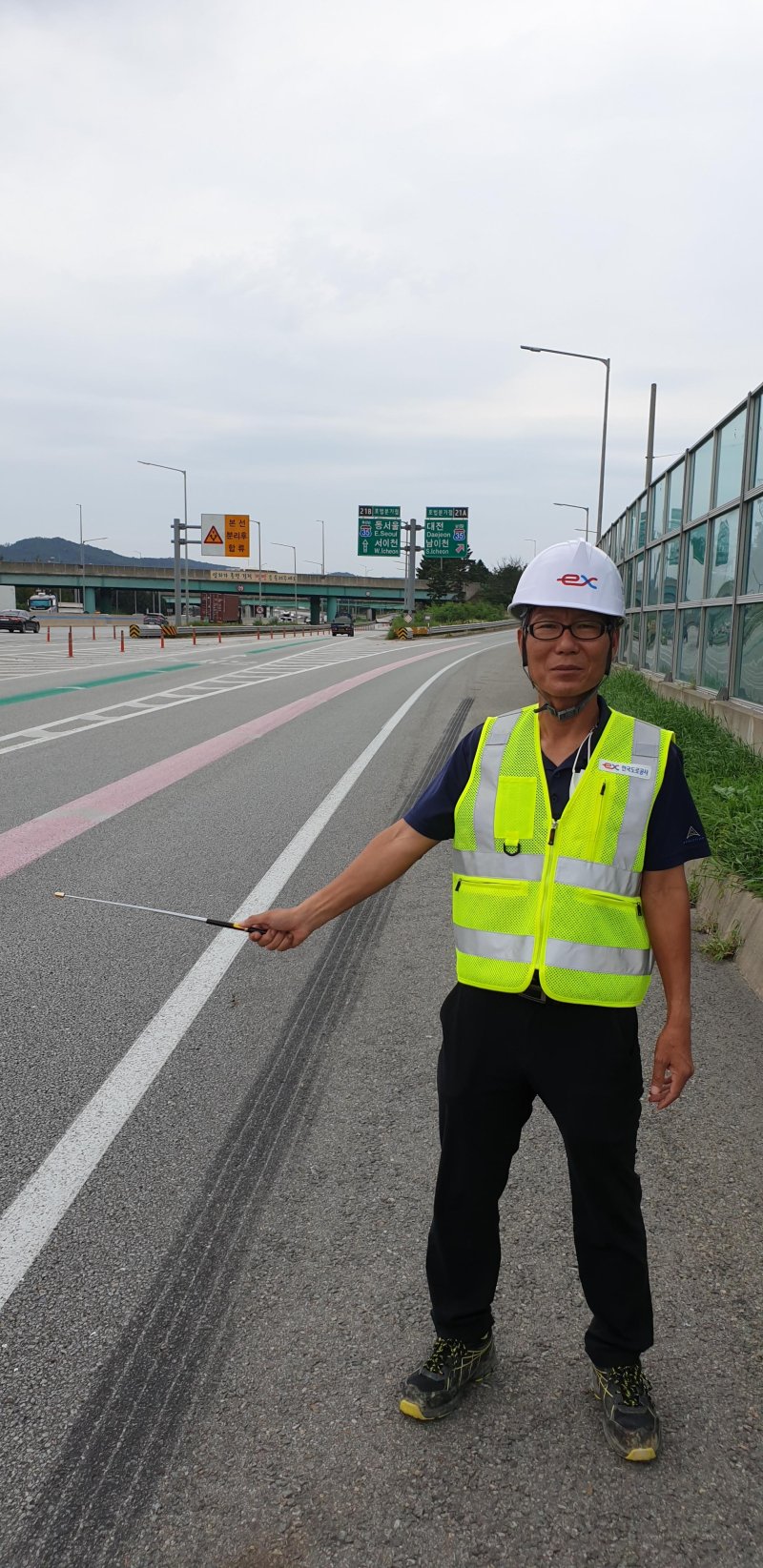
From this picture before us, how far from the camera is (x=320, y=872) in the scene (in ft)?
24.8

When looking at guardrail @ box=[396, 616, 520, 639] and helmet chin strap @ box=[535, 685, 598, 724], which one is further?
guardrail @ box=[396, 616, 520, 639]

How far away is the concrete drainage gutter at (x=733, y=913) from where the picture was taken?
582 cm

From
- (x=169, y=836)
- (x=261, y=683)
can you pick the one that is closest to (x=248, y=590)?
(x=261, y=683)

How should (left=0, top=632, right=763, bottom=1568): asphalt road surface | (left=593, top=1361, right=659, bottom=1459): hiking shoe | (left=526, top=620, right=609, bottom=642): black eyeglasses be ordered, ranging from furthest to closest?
(left=526, top=620, right=609, bottom=642): black eyeglasses, (left=593, top=1361, right=659, bottom=1459): hiking shoe, (left=0, top=632, right=763, bottom=1568): asphalt road surface

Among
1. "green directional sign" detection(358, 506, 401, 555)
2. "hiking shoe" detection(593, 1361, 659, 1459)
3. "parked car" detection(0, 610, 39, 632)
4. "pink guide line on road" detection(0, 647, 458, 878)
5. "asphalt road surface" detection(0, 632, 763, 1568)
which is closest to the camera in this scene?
"asphalt road surface" detection(0, 632, 763, 1568)

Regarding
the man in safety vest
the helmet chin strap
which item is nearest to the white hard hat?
the man in safety vest

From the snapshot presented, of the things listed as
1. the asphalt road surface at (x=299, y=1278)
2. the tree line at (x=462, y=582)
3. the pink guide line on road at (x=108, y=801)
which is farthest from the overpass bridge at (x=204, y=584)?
the asphalt road surface at (x=299, y=1278)

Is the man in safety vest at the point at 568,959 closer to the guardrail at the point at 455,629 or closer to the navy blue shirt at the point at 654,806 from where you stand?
the navy blue shirt at the point at 654,806

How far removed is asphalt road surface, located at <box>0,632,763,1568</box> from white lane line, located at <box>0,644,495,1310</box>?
0.6 inches

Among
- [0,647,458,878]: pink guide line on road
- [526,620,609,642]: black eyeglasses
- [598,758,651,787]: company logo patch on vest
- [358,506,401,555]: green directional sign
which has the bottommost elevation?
[0,647,458,878]: pink guide line on road

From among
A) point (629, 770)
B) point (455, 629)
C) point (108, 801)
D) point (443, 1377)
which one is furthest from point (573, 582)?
point (455, 629)

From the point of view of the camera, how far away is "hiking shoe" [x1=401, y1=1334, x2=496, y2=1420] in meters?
2.61

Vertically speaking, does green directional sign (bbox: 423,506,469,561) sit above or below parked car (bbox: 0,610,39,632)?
Answer: above

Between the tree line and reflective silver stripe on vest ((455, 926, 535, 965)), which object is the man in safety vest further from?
the tree line
